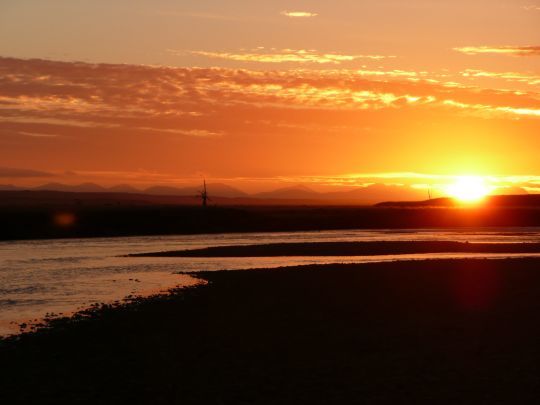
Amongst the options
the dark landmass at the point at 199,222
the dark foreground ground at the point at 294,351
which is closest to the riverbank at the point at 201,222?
the dark landmass at the point at 199,222

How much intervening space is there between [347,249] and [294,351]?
51.7 metres

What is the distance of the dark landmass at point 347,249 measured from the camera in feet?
216

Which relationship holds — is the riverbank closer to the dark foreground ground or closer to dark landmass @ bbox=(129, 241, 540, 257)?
dark landmass @ bbox=(129, 241, 540, 257)

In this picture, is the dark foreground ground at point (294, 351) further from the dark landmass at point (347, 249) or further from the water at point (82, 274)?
the dark landmass at point (347, 249)

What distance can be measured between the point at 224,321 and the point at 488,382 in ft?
37.5

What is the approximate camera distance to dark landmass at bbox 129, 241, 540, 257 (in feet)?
216

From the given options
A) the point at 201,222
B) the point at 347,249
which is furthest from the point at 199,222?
the point at 347,249

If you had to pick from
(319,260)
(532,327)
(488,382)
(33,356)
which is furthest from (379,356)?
(319,260)

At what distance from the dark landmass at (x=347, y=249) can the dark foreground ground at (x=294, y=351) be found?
103ft

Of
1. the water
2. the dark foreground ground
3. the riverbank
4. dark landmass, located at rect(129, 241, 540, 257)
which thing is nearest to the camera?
the dark foreground ground

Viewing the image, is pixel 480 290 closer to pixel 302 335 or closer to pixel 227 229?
pixel 302 335

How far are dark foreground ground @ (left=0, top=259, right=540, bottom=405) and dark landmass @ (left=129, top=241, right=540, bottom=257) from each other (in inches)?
1234

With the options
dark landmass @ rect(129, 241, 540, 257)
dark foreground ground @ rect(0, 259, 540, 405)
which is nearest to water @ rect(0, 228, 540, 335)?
dark foreground ground @ rect(0, 259, 540, 405)

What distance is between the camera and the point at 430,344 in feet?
68.5
